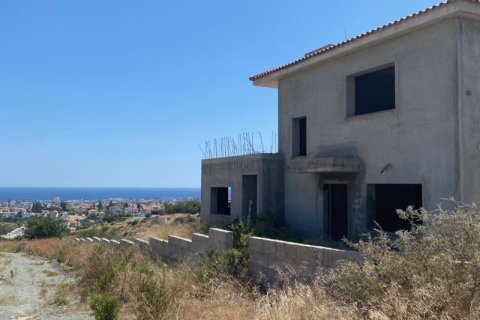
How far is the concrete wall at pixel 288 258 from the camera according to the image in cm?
842

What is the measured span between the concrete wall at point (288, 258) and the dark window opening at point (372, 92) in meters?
5.28

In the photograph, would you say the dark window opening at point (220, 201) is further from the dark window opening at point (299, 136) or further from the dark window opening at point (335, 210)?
the dark window opening at point (335, 210)

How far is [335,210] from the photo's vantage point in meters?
14.1

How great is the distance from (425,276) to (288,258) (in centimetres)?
427

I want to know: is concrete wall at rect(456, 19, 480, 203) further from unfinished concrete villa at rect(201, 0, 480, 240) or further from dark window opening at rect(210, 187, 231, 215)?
dark window opening at rect(210, 187, 231, 215)

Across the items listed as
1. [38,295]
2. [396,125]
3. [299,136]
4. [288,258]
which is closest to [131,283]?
[38,295]

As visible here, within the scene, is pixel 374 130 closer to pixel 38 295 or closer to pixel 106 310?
pixel 106 310

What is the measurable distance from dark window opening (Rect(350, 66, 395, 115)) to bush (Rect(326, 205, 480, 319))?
294 inches

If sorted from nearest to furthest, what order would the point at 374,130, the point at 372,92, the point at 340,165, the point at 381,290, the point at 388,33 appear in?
the point at 381,290 < the point at 388,33 < the point at 374,130 < the point at 340,165 < the point at 372,92

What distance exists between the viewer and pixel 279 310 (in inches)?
236

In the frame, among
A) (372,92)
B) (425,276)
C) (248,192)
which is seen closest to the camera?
(425,276)

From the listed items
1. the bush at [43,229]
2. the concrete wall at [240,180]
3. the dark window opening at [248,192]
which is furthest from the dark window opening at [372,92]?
the bush at [43,229]

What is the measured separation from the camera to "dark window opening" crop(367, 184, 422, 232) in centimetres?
1222

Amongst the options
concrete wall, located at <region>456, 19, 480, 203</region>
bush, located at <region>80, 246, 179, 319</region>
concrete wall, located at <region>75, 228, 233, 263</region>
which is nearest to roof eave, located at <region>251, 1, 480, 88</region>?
concrete wall, located at <region>456, 19, 480, 203</region>
